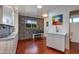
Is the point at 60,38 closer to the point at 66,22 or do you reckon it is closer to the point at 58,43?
the point at 58,43

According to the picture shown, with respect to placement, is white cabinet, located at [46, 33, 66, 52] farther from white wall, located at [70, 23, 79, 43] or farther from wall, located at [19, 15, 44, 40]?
wall, located at [19, 15, 44, 40]

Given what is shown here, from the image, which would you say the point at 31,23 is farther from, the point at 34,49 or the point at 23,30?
the point at 34,49

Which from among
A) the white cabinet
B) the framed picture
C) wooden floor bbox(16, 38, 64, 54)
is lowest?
wooden floor bbox(16, 38, 64, 54)

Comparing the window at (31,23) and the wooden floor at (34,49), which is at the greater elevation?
the window at (31,23)

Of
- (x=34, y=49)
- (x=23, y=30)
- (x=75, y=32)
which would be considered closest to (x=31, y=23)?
(x=23, y=30)

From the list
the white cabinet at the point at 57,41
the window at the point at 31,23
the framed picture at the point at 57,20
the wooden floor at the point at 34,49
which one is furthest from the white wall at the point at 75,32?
the window at the point at 31,23

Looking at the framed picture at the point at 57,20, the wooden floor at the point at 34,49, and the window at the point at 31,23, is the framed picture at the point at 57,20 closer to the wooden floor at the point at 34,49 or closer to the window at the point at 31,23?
the wooden floor at the point at 34,49

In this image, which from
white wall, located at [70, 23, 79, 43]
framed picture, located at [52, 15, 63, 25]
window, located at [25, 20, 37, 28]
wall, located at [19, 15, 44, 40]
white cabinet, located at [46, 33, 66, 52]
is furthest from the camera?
window, located at [25, 20, 37, 28]

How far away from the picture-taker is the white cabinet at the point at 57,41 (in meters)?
3.75

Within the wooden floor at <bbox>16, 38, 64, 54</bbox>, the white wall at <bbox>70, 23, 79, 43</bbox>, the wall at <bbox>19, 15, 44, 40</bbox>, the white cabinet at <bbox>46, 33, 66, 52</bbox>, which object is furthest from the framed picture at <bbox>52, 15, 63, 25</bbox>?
the wall at <bbox>19, 15, 44, 40</bbox>

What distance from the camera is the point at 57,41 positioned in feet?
13.1

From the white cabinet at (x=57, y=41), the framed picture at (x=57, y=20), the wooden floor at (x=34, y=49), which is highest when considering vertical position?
the framed picture at (x=57, y=20)

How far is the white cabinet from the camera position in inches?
147
